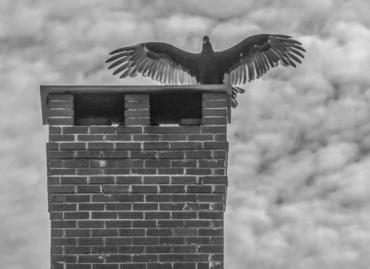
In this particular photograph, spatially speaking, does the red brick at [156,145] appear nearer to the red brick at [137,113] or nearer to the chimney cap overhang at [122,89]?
the red brick at [137,113]

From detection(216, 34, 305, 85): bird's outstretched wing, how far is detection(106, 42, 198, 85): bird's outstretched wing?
0.39 metres

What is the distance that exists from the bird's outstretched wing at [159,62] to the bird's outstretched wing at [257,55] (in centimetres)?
39

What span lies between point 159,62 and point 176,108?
2.16 meters

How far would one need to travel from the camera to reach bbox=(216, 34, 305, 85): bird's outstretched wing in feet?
36.6

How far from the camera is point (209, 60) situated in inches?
428

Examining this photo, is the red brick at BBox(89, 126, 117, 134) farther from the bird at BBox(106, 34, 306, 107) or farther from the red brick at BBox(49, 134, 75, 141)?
the bird at BBox(106, 34, 306, 107)

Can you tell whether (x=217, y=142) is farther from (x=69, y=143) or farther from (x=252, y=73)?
(x=252, y=73)

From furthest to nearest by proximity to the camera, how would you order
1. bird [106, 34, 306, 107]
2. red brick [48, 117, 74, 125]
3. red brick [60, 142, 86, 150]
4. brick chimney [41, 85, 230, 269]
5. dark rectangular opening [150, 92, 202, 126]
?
bird [106, 34, 306, 107] < dark rectangular opening [150, 92, 202, 126] < red brick [48, 117, 74, 125] < red brick [60, 142, 86, 150] < brick chimney [41, 85, 230, 269]

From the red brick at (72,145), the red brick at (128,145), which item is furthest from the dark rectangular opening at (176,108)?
the red brick at (72,145)

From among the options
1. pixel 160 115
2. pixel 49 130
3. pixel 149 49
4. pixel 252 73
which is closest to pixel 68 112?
pixel 49 130

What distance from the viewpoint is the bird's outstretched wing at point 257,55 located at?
11156 millimetres

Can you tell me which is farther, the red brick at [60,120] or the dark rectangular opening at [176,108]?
the dark rectangular opening at [176,108]

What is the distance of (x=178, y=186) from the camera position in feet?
28.0

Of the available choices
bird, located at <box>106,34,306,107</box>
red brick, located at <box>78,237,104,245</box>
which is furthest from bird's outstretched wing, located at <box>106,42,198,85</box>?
red brick, located at <box>78,237,104,245</box>
